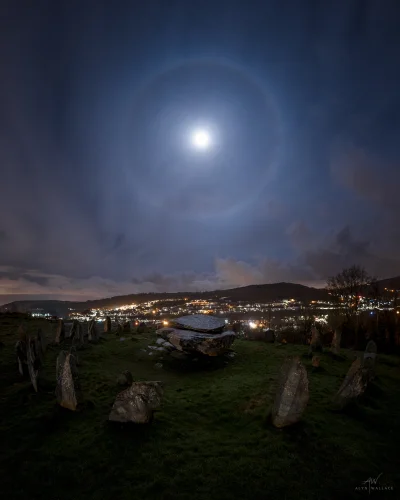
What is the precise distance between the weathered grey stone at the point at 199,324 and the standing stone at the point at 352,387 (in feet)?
39.1

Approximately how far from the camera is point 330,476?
24.6ft

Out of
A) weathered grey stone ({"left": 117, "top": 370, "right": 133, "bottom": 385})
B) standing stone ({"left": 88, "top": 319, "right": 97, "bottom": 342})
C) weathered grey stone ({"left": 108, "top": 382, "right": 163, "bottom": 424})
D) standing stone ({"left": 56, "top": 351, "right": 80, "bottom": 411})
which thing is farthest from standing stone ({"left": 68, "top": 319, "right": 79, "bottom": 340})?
weathered grey stone ({"left": 108, "top": 382, "right": 163, "bottom": 424})

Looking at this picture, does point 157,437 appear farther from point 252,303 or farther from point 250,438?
point 252,303

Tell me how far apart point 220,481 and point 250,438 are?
2.48 m

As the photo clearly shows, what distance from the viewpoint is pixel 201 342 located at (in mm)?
20562

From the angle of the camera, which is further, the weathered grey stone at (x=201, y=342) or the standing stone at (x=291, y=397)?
the weathered grey stone at (x=201, y=342)

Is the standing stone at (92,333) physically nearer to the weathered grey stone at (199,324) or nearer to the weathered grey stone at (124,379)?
the weathered grey stone at (199,324)

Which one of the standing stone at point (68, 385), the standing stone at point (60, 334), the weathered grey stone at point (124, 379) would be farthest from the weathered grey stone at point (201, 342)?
the standing stone at point (68, 385)

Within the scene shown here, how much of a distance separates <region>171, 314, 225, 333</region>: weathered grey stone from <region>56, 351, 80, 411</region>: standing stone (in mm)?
12904

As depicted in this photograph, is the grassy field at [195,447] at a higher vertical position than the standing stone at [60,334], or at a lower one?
lower

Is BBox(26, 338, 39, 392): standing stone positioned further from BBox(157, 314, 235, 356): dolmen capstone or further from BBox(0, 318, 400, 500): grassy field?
BBox(157, 314, 235, 356): dolmen capstone

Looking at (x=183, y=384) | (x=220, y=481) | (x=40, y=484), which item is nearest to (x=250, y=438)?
(x=220, y=481)

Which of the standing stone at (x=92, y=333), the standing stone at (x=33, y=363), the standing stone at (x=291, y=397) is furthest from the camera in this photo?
the standing stone at (x=92, y=333)

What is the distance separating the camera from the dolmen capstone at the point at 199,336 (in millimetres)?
20406
